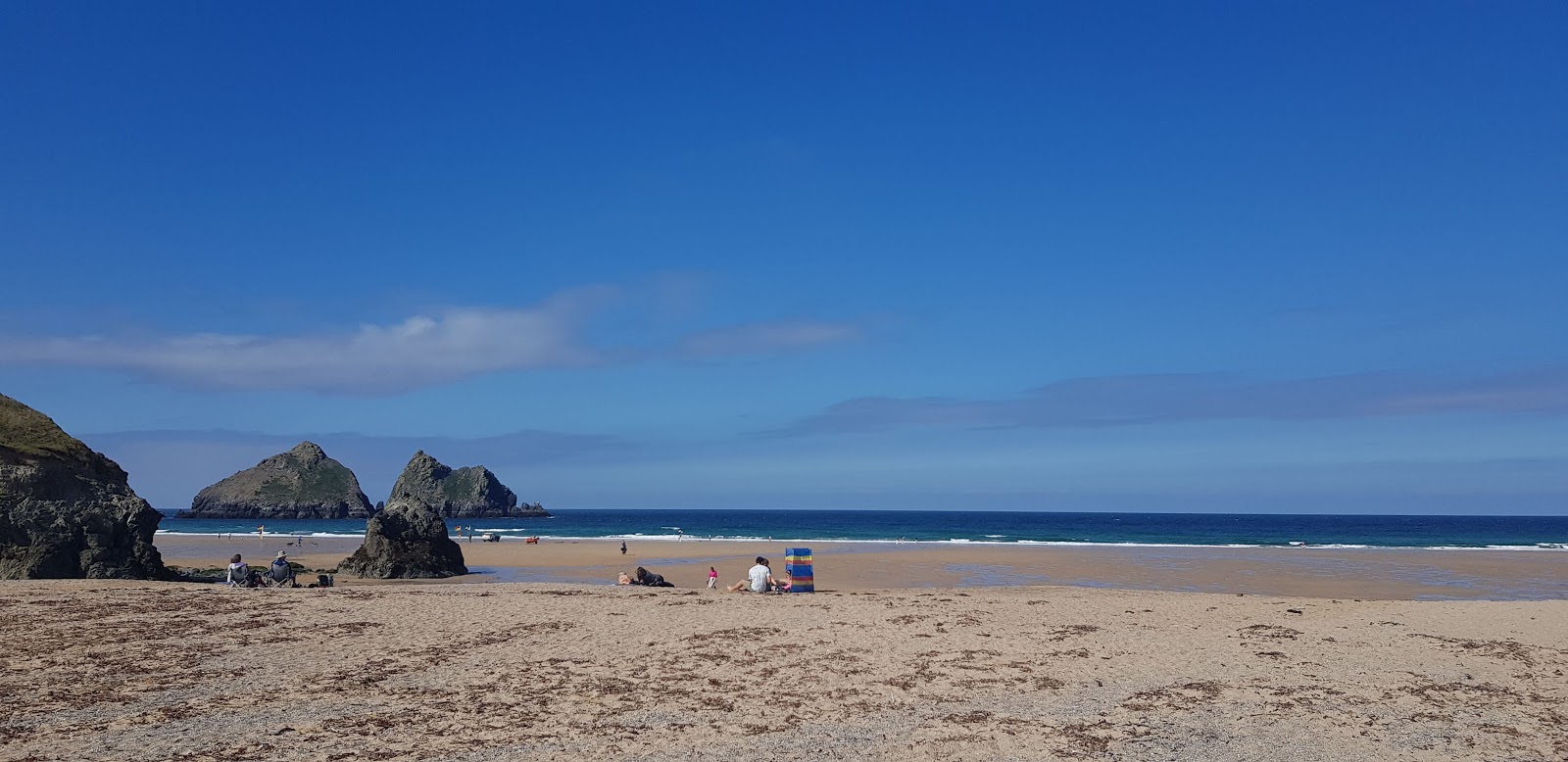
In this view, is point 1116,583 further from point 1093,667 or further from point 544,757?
point 544,757

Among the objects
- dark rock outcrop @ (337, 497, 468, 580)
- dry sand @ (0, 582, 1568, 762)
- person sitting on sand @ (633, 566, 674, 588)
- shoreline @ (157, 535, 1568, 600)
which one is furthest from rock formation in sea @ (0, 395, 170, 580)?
person sitting on sand @ (633, 566, 674, 588)

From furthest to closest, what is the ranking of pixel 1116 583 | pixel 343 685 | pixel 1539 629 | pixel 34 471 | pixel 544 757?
pixel 1116 583 → pixel 34 471 → pixel 1539 629 → pixel 343 685 → pixel 544 757

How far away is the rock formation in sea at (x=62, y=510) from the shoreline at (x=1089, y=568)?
232 inches

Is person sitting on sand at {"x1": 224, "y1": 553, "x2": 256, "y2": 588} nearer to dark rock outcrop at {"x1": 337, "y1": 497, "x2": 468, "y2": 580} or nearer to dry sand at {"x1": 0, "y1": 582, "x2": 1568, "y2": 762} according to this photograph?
dry sand at {"x1": 0, "y1": 582, "x2": 1568, "y2": 762}

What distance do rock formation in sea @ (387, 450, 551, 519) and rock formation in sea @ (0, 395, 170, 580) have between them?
137159 mm

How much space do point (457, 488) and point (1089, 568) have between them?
145 meters

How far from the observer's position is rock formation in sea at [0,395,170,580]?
23.0 m

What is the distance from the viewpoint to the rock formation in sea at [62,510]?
2295 cm

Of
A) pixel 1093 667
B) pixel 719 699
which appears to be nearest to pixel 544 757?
pixel 719 699

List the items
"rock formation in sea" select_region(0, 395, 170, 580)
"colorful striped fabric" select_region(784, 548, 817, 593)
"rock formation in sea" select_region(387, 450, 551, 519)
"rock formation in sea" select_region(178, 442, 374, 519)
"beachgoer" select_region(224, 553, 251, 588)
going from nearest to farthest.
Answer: "rock formation in sea" select_region(0, 395, 170, 580) → "beachgoer" select_region(224, 553, 251, 588) → "colorful striped fabric" select_region(784, 548, 817, 593) → "rock formation in sea" select_region(178, 442, 374, 519) → "rock formation in sea" select_region(387, 450, 551, 519)

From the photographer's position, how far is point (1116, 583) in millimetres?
30078

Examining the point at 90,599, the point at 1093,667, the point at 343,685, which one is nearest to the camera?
the point at 343,685

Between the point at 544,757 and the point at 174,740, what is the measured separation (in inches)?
138

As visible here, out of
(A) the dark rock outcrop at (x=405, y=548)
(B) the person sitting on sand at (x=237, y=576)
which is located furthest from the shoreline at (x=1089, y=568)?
(B) the person sitting on sand at (x=237, y=576)
